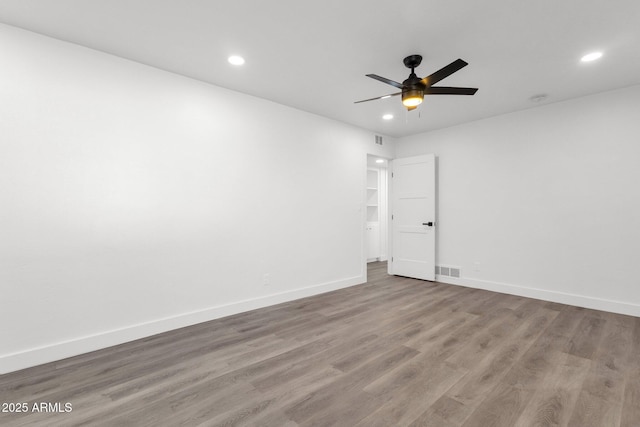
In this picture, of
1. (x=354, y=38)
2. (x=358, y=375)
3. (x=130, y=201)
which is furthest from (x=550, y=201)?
(x=130, y=201)

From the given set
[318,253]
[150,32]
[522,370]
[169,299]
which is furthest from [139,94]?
[522,370]

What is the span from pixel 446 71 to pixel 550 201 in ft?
10.1

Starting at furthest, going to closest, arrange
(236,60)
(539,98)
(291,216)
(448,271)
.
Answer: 1. (448,271)
2. (291,216)
3. (539,98)
4. (236,60)

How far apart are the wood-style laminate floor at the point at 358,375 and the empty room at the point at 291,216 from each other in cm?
2

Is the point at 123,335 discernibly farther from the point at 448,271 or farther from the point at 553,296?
the point at 553,296

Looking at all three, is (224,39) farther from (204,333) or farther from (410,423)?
(410,423)

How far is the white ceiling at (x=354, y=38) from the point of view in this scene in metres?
2.19

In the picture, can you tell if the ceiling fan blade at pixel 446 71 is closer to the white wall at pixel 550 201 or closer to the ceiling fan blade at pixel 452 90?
the ceiling fan blade at pixel 452 90

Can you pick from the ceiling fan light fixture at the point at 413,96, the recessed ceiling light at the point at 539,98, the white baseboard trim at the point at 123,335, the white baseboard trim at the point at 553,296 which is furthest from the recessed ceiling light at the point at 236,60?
the white baseboard trim at the point at 553,296

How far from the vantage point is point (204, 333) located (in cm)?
302

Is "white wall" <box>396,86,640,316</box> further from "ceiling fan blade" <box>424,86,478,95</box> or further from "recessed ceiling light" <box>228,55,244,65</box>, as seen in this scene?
"recessed ceiling light" <box>228,55,244,65</box>

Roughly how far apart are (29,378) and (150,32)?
2989 millimetres

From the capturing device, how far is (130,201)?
2912mm

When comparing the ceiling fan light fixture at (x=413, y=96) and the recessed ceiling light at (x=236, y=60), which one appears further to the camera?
the recessed ceiling light at (x=236, y=60)
